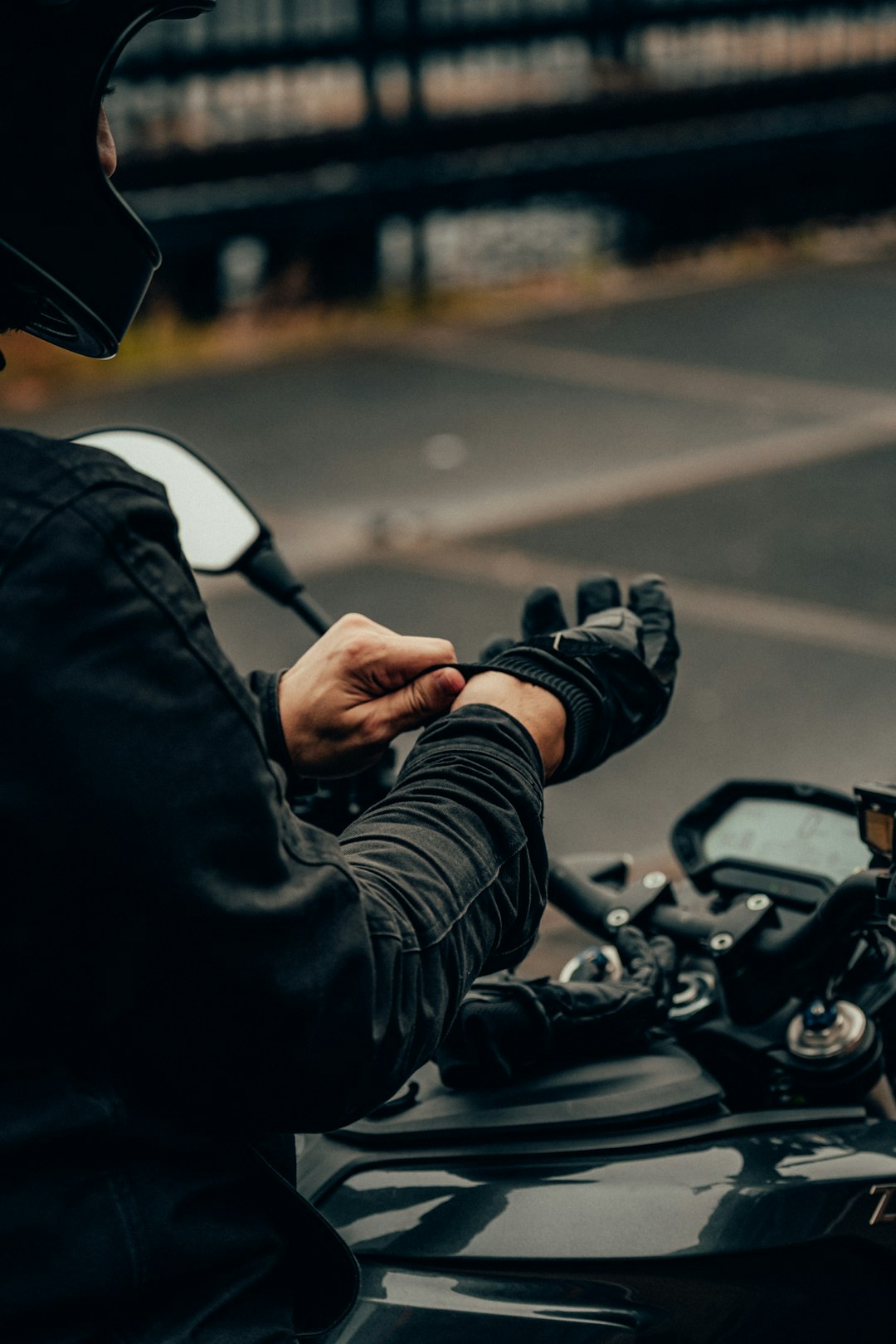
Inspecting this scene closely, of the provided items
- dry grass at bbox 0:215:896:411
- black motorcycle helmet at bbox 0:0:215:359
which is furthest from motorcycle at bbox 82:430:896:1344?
dry grass at bbox 0:215:896:411

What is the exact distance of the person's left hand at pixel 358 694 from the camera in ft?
5.19

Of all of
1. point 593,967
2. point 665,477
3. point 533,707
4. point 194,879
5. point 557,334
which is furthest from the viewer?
point 557,334

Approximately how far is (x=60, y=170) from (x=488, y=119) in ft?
31.7

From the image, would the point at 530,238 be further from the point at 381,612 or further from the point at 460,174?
the point at 381,612

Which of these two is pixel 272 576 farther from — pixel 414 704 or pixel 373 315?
pixel 373 315

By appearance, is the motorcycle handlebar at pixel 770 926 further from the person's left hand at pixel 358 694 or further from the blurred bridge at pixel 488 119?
the blurred bridge at pixel 488 119

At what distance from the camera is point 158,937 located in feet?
3.78

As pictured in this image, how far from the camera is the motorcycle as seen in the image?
62.7 inches

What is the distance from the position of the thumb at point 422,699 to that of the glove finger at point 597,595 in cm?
22

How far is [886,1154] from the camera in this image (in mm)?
1701

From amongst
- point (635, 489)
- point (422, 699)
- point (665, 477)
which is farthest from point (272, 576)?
point (665, 477)

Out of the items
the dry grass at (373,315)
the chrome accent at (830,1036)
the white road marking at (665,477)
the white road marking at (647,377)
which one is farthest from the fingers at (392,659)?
the dry grass at (373,315)

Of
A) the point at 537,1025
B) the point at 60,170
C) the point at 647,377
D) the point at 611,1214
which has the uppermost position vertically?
the point at 60,170

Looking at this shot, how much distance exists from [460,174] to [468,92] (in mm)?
729
